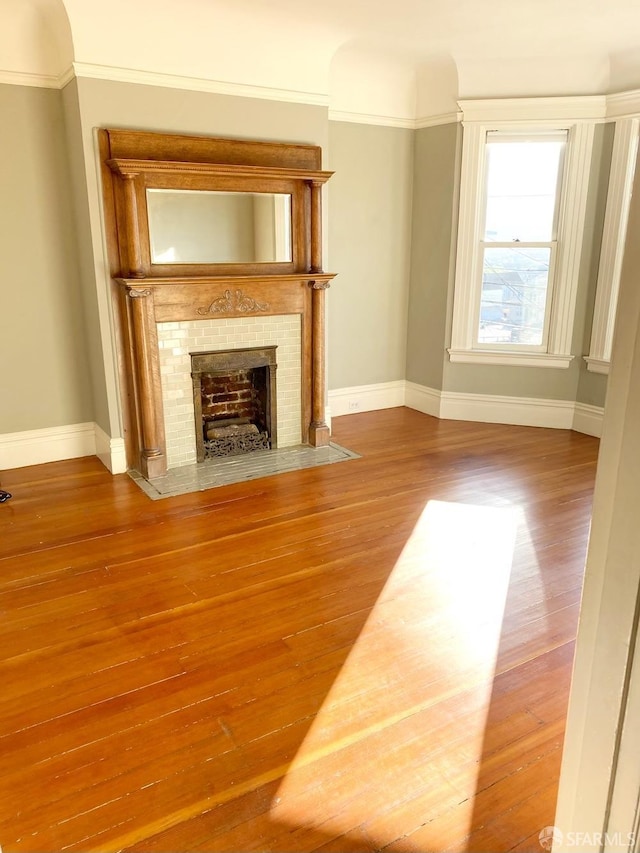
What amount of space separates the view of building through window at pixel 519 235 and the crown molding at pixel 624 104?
0.37 metres

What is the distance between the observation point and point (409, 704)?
210 cm

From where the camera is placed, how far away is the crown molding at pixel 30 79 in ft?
12.2

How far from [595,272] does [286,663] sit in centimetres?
401

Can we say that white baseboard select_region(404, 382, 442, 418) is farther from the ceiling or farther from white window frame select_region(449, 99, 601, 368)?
the ceiling

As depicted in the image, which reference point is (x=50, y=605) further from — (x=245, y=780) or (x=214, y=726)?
(x=245, y=780)

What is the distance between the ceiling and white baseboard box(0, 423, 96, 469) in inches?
90.3

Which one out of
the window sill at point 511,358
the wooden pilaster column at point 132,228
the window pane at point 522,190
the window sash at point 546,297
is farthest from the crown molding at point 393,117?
the window sill at point 511,358

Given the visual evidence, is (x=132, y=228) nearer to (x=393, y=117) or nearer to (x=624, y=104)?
(x=393, y=117)

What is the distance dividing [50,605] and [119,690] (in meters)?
0.72

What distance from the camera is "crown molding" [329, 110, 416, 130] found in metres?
4.89

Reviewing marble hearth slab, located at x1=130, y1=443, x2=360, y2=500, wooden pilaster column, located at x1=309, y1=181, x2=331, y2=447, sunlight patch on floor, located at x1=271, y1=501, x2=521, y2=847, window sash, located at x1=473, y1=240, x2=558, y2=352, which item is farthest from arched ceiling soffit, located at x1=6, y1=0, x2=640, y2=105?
sunlight patch on floor, located at x1=271, y1=501, x2=521, y2=847

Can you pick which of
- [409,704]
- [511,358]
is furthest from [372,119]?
[409,704]

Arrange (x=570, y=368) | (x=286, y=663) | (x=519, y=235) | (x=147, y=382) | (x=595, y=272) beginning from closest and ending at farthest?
(x=286, y=663) < (x=147, y=382) < (x=595, y=272) < (x=519, y=235) < (x=570, y=368)

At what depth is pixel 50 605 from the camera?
2.70m
